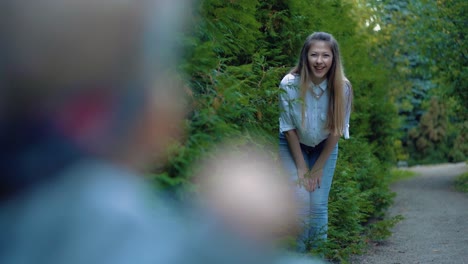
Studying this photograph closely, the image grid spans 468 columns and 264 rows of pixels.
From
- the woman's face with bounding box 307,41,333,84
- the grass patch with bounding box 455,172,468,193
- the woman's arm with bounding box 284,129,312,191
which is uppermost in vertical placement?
the woman's face with bounding box 307,41,333,84

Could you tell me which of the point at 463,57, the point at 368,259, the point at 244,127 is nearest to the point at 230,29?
the point at 244,127

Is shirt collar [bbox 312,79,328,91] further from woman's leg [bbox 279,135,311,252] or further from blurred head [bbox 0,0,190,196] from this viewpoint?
blurred head [bbox 0,0,190,196]

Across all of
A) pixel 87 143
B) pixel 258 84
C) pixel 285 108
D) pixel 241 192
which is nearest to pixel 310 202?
pixel 285 108

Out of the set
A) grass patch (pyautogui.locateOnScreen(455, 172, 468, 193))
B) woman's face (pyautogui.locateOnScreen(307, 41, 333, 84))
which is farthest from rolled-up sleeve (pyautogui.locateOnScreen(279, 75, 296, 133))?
grass patch (pyautogui.locateOnScreen(455, 172, 468, 193))

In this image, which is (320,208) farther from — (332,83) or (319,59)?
(319,59)

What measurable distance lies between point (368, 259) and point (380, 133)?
5158 millimetres

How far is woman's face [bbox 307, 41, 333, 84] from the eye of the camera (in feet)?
14.5

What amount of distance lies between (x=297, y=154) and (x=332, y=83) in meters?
0.52

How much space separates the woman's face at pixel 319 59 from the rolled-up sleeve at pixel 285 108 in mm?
237

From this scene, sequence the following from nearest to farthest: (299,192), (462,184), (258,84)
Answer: (258,84)
(299,192)
(462,184)

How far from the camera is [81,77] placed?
209cm

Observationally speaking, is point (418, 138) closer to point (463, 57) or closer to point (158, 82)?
point (463, 57)

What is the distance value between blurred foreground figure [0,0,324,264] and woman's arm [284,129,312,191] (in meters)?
2.10

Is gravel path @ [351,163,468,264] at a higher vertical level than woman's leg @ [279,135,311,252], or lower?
lower
